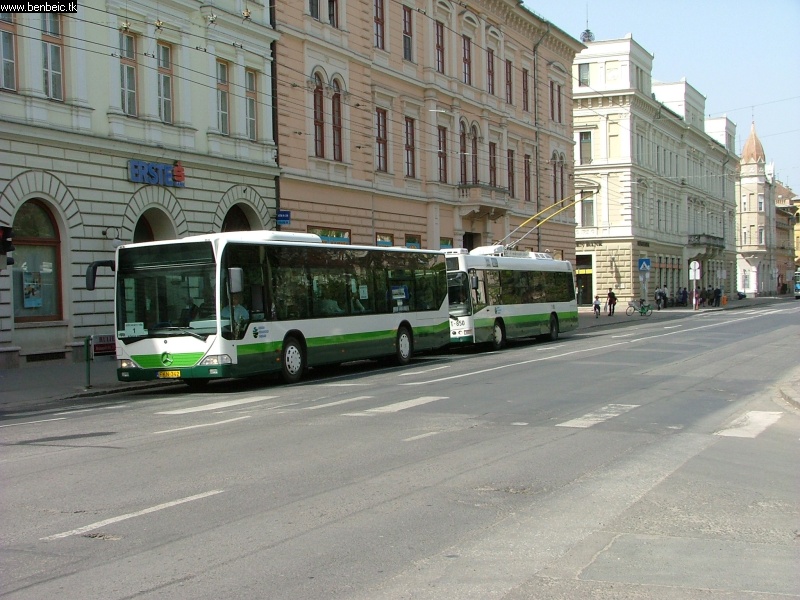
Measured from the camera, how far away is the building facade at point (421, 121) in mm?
33406

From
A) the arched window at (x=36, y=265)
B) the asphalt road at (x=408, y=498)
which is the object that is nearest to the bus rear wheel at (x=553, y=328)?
the arched window at (x=36, y=265)

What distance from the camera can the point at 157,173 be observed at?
1035 inches

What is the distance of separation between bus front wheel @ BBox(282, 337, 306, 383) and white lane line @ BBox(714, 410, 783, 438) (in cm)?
933

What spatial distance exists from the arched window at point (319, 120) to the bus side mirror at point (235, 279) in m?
17.0

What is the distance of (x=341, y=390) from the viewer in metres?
17.3

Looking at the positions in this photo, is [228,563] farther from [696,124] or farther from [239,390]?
[696,124]

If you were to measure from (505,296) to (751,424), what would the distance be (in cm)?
1811

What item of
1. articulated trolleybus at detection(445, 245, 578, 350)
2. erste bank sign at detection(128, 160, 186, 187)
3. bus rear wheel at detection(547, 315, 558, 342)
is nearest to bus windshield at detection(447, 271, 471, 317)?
articulated trolleybus at detection(445, 245, 578, 350)

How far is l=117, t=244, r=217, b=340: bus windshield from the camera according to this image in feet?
58.0

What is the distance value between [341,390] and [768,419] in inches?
296

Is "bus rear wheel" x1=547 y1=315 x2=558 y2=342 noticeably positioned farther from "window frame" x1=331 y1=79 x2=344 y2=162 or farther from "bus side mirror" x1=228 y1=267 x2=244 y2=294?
"bus side mirror" x1=228 y1=267 x2=244 y2=294

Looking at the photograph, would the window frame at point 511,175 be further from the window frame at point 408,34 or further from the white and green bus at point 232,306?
the white and green bus at point 232,306

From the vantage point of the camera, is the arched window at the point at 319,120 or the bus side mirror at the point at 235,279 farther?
the arched window at the point at 319,120

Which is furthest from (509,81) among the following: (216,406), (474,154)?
(216,406)
